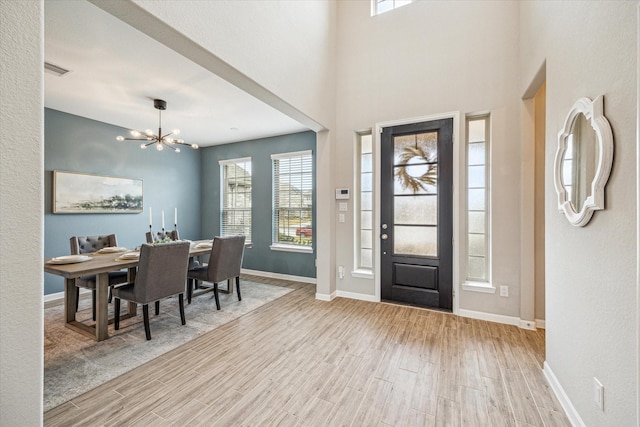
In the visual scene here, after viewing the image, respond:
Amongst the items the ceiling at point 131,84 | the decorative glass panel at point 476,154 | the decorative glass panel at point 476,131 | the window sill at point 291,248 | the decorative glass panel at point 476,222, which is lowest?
the window sill at point 291,248

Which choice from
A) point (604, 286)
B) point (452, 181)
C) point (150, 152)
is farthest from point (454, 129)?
point (150, 152)

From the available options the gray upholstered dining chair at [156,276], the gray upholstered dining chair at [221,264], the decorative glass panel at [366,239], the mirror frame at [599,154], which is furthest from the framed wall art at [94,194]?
the mirror frame at [599,154]

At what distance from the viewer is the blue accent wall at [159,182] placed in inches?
158

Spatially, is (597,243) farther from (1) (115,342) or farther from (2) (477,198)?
(1) (115,342)

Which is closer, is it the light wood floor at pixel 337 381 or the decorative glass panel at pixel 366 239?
the light wood floor at pixel 337 381

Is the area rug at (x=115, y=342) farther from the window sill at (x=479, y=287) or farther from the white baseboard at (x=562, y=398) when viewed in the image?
the white baseboard at (x=562, y=398)

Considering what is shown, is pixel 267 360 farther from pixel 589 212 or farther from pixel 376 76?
pixel 376 76

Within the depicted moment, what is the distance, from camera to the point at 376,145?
3.72 m

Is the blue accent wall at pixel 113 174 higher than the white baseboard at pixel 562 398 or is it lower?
higher

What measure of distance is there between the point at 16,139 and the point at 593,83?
2.73 metres

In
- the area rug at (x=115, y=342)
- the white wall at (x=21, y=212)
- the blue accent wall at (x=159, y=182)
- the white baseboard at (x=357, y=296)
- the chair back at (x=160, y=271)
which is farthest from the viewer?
the blue accent wall at (x=159, y=182)

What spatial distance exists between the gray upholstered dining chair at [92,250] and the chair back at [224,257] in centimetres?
107

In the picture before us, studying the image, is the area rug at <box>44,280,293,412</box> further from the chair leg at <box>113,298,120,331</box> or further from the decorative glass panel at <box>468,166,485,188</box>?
the decorative glass panel at <box>468,166,485,188</box>

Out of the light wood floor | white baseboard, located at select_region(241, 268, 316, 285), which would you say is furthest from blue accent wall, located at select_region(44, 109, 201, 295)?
the light wood floor
